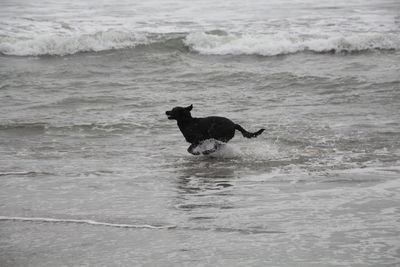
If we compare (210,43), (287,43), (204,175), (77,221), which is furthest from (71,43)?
(77,221)

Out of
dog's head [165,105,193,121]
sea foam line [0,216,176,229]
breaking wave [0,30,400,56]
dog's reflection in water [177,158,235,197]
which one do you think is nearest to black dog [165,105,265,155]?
dog's head [165,105,193,121]

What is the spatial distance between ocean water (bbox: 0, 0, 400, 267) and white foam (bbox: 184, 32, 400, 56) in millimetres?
57

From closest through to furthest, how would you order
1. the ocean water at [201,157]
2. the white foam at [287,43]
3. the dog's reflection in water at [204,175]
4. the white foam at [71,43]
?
1. the ocean water at [201,157]
2. the dog's reflection in water at [204,175]
3. the white foam at [287,43]
4. the white foam at [71,43]

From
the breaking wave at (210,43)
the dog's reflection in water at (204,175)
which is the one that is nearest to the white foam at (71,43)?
the breaking wave at (210,43)

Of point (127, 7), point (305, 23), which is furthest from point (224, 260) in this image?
point (127, 7)

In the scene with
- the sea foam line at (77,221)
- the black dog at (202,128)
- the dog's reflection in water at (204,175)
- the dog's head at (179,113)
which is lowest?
the dog's reflection in water at (204,175)

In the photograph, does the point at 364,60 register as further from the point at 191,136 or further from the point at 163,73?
the point at 191,136

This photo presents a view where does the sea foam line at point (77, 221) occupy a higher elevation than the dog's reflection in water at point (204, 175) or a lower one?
higher

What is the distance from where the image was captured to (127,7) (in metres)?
30.4

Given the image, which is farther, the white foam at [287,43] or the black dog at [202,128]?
the white foam at [287,43]

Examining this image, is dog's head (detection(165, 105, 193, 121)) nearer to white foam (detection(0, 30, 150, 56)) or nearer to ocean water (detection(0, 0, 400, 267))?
ocean water (detection(0, 0, 400, 267))

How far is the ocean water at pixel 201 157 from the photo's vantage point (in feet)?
18.7

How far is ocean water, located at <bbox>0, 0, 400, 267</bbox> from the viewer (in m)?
5.71

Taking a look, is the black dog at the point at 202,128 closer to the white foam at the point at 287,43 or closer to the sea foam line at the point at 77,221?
the sea foam line at the point at 77,221
